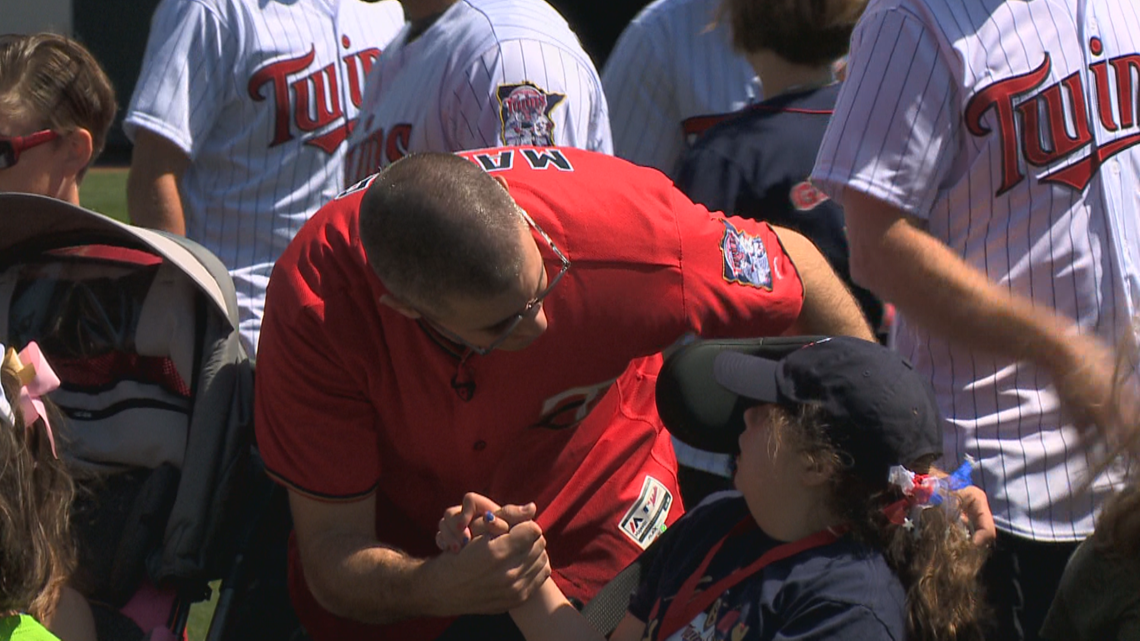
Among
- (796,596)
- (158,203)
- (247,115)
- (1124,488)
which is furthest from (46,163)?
(1124,488)

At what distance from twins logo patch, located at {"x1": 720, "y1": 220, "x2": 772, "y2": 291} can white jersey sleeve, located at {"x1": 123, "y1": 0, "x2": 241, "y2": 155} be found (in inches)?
70.1

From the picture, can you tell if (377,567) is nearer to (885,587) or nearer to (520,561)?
(520,561)

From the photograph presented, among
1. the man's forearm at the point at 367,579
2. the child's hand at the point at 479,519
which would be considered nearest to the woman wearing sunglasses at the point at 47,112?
the man's forearm at the point at 367,579

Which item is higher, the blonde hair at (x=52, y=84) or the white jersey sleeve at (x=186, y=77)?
the blonde hair at (x=52, y=84)

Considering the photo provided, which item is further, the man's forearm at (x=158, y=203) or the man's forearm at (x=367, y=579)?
the man's forearm at (x=158, y=203)

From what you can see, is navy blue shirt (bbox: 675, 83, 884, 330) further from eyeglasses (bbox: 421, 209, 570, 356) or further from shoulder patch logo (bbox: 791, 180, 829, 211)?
eyeglasses (bbox: 421, 209, 570, 356)

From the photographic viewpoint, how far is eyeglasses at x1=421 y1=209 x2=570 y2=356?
2254 millimetres

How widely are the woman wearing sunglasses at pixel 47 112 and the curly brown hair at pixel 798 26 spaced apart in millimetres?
1504

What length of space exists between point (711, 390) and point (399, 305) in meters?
0.52

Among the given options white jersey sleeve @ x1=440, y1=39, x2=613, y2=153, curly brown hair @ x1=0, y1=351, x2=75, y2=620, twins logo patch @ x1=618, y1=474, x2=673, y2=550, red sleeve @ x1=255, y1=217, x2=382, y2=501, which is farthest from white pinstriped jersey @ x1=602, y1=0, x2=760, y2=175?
curly brown hair @ x1=0, y1=351, x2=75, y2=620

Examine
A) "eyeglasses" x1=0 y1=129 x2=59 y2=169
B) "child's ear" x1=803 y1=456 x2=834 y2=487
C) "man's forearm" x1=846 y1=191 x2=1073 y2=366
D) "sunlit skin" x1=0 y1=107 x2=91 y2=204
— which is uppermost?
"man's forearm" x1=846 y1=191 x2=1073 y2=366

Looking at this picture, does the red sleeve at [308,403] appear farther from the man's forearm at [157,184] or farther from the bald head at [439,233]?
the man's forearm at [157,184]

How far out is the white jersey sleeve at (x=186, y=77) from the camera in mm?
3691

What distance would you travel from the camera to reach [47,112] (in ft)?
10.0
